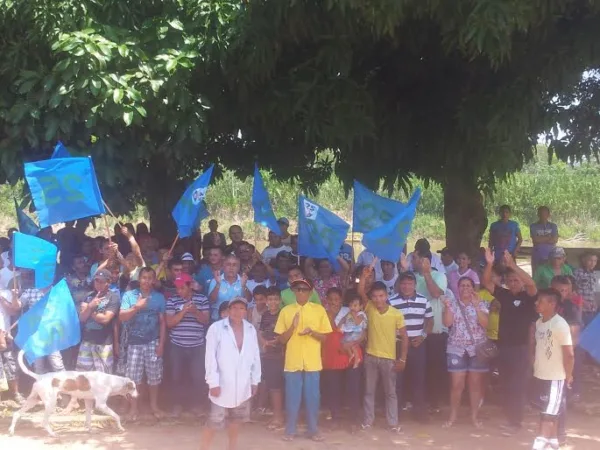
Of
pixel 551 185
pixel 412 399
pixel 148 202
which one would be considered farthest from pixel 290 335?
pixel 551 185

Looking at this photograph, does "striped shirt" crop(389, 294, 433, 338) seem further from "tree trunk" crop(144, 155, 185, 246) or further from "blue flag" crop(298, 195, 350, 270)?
"tree trunk" crop(144, 155, 185, 246)

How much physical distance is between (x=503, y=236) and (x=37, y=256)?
612 centimetres

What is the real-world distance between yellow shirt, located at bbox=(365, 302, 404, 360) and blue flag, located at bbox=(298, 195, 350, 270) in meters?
0.96

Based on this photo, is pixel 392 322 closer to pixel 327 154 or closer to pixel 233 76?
pixel 233 76

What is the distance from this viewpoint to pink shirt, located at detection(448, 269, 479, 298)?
7466 millimetres

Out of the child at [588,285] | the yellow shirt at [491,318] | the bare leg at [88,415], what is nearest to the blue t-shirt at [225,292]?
the bare leg at [88,415]

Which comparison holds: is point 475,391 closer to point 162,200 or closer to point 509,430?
point 509,430

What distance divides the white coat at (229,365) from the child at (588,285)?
4.32 meters

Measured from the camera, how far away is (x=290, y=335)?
644 centimetres

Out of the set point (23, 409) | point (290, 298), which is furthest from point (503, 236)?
point (23, 409)

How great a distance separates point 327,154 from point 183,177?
105 inches

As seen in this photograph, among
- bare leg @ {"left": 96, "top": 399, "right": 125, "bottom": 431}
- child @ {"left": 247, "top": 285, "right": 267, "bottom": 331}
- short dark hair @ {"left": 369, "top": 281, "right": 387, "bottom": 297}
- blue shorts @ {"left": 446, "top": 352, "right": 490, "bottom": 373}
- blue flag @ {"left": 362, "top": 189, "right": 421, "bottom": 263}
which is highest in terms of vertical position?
blue flag @ {"left": 362, "top": 189, "right": 421, "bottom": 263}

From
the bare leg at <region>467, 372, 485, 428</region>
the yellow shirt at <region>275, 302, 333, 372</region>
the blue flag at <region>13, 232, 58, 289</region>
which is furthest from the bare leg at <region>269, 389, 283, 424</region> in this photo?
the blue flag at <region>13, 232, 58, 289</region>

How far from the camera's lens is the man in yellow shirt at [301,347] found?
6.41 metres
